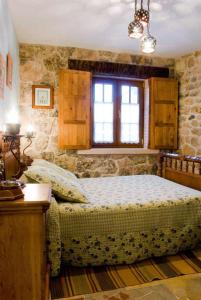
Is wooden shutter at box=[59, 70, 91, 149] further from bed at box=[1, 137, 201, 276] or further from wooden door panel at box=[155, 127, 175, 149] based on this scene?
bed at box=[1, 137, 201, 276]

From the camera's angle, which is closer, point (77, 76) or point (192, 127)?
point (77, 76)

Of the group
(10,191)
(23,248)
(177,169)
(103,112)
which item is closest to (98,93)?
(103,112)

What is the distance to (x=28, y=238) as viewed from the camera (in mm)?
1324

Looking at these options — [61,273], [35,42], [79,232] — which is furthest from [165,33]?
[61,273]

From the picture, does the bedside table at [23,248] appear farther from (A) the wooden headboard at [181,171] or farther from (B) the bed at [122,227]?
(A) the wooden headboard at [181,171]

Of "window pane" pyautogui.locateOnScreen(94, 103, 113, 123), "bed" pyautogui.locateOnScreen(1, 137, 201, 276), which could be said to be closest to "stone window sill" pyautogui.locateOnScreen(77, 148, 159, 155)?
"window pane" pyautogui.locateOnScreen(94, 103, 113, 123)

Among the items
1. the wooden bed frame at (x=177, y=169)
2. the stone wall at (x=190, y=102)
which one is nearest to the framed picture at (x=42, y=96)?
the wooden bed frame at (x=177, y=169)

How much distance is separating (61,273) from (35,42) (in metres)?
3.13

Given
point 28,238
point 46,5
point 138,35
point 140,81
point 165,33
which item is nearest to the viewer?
point 28,238

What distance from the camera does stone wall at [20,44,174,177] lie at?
3781mm

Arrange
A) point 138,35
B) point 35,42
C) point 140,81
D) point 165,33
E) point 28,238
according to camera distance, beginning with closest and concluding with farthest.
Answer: point 28,238 < point 138,35 < point 165,33 < point 35,42 < point 140,81

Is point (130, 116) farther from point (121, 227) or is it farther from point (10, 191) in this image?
point (10, 191)

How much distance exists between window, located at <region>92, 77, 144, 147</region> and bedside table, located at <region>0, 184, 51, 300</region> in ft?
9.59

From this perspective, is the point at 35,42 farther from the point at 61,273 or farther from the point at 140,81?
the point at 61,273
